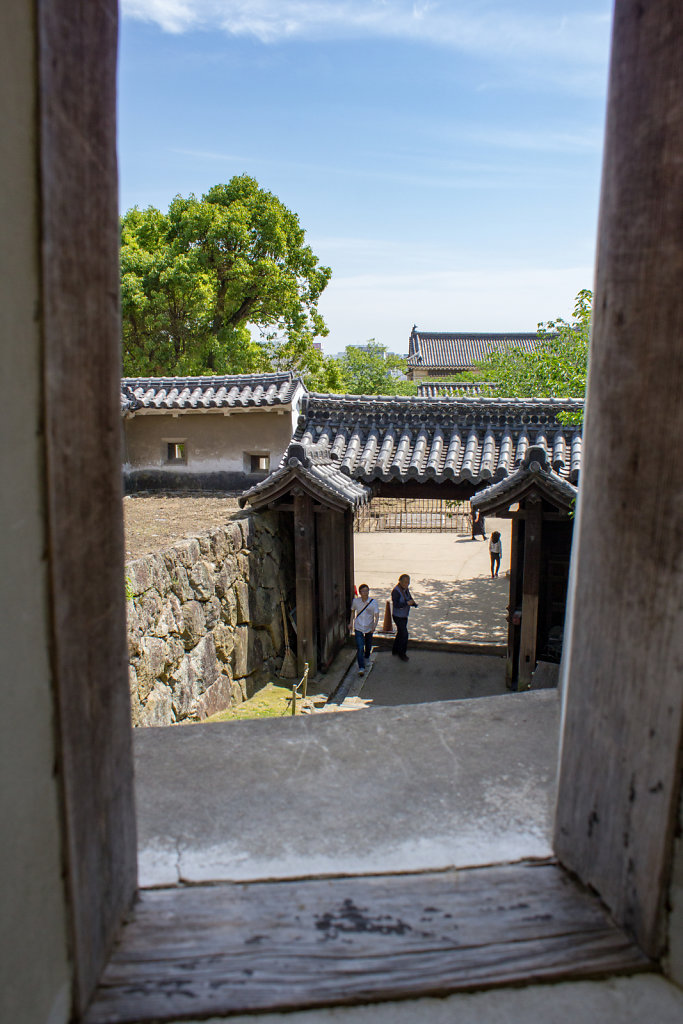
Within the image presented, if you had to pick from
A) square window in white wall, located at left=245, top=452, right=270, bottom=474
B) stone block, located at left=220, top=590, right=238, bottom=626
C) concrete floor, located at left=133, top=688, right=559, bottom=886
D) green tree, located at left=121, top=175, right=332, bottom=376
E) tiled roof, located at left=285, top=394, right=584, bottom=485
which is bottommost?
stone block, located at left=220, top=590, right=238, bottom=626

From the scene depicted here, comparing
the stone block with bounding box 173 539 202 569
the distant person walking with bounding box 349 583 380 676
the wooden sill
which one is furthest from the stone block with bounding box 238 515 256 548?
the wooden sill

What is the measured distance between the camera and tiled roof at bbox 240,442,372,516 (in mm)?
8086

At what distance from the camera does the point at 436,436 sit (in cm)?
1025

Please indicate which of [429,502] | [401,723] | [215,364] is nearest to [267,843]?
[401,723]

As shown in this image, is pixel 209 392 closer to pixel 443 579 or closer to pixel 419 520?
pixel 443 579

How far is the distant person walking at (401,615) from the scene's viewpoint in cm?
909

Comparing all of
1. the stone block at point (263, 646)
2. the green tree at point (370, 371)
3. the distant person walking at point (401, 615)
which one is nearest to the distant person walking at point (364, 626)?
the distant person walking at point (401, 615)

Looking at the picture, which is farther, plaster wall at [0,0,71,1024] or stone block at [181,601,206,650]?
stone block at [181,601,206,650]

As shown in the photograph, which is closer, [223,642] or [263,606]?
[223,642]

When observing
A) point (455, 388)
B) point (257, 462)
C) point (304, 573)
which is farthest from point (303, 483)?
point (455, 388)

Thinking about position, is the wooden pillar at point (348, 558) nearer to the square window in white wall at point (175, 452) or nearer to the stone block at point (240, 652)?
the stone block at point (240, 652)

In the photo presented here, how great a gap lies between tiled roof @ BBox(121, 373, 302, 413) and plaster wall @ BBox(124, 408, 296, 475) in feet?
0.93

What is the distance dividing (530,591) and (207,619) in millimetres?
3920

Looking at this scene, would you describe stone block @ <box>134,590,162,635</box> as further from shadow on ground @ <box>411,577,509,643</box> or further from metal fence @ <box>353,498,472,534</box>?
metal fence @ <box>353,498,472,534</box>
